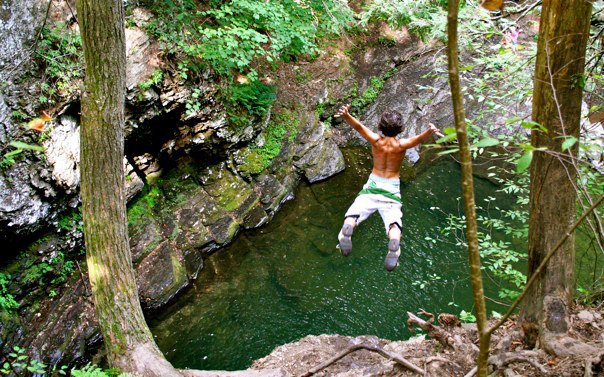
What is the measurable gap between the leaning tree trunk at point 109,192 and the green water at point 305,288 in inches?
78.0

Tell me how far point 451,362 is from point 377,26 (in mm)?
11404

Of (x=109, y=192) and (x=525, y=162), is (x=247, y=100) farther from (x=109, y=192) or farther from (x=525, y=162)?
(x=525, y=162)

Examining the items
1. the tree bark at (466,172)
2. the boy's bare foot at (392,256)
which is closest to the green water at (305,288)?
the boy's bare foot at (392,256)

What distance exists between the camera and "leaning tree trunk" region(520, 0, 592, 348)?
7.96ft

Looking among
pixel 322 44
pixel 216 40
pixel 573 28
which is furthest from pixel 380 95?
pixel 573 28

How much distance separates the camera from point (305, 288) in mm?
6945

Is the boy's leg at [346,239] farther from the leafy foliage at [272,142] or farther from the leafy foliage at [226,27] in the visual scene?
the leafy foliage at [272,142]

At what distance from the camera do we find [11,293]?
5.51m

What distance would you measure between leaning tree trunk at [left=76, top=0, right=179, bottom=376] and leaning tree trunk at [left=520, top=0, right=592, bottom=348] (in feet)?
10.8

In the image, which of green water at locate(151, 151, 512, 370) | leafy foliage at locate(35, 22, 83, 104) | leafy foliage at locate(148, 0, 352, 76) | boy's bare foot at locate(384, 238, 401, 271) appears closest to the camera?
boy's bare foot at locate(384, 238, 401, 271)

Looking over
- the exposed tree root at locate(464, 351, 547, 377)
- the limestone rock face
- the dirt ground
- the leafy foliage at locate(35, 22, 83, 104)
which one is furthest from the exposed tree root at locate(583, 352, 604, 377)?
the leafy foliage at locate(35, 22, 83, 104)

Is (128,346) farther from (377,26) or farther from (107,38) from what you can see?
(377,26)

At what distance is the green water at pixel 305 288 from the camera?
6.13m

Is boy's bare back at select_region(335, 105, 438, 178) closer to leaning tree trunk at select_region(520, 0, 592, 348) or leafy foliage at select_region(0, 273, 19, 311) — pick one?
leaning tree trunk at select_region(520, 0, 592, 348)
